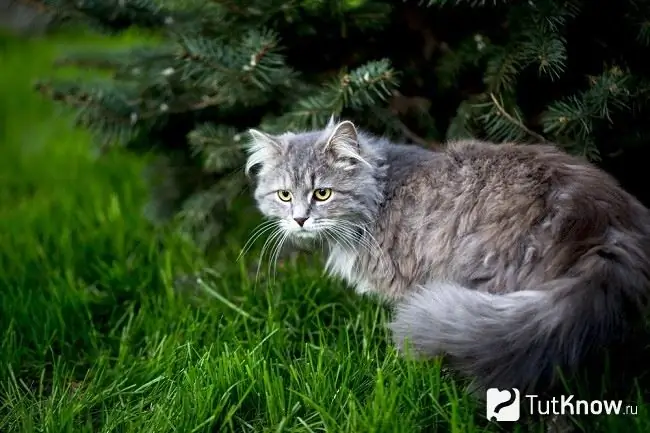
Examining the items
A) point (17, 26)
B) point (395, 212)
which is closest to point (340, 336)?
point (395, 212)

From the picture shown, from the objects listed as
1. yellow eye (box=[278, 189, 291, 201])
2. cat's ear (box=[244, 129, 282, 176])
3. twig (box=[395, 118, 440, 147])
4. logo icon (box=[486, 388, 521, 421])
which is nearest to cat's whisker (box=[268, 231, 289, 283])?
yellow eye (box=[278, 189, 291, 201])

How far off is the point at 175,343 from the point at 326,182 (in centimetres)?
74

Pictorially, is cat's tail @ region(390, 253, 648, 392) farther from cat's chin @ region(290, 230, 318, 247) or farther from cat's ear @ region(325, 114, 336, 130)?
cat's ear @ region(325, 114, 336, 130)

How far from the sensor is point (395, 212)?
254 cm

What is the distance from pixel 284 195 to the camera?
2645 millimetres

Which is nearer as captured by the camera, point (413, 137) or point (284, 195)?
point (284, 195)

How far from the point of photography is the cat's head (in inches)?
100

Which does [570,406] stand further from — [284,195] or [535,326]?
[284,195]

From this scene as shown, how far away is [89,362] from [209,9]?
1377 millimetres

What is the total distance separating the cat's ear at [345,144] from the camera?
2.54 meters

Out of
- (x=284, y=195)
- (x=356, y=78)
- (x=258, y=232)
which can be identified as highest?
(x=356, y=78)

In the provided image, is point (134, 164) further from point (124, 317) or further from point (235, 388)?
point (235, 388)

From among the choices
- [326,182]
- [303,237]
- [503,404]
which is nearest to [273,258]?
[303,237]

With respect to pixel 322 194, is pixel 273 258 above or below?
below
